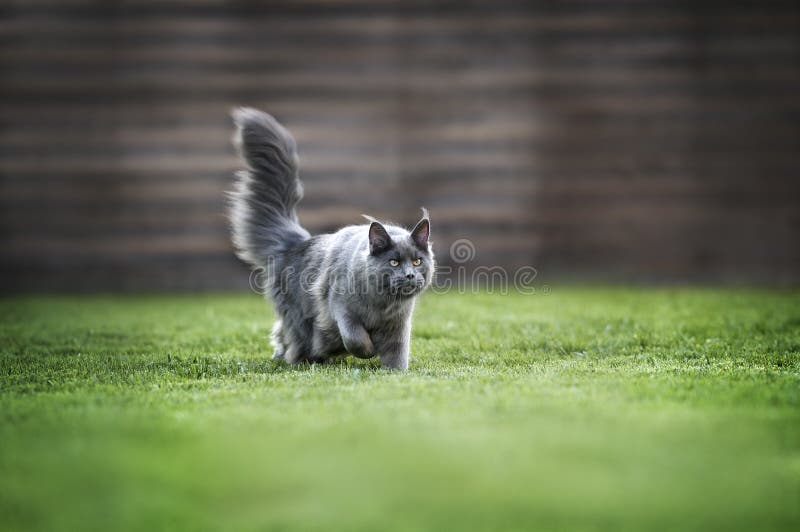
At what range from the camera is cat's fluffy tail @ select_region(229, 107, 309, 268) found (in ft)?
12.9

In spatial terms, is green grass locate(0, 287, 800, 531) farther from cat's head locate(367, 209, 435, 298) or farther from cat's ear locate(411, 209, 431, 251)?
cat's ear locate(411, 209, 431, 251)

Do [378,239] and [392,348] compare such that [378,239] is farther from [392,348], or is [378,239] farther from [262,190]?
[262,190]

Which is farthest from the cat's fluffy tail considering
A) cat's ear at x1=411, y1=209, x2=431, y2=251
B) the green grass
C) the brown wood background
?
the brown wood background

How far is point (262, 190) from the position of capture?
13.1ft

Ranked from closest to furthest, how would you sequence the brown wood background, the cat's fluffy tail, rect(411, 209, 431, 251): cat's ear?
rect(411, 209, 431, 251): cat's ear
the cat's fluffy tail
the brown wood background

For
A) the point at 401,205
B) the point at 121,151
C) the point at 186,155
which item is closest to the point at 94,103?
the point at 121,151

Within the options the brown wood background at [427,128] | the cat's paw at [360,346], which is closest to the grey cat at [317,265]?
the cat's paw at [360,346]

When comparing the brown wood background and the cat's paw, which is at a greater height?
the brown wood background

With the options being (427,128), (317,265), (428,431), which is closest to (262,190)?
(317,265)

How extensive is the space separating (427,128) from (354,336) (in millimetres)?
3298

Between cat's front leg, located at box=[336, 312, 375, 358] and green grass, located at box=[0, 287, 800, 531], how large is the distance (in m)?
0.08

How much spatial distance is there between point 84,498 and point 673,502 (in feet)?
4.42

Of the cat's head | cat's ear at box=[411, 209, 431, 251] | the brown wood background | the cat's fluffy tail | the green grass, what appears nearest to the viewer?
the green grass

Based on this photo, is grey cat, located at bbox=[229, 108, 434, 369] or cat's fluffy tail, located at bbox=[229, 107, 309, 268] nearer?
grey cat, located at bbox=[229, 108, 434, 369]
